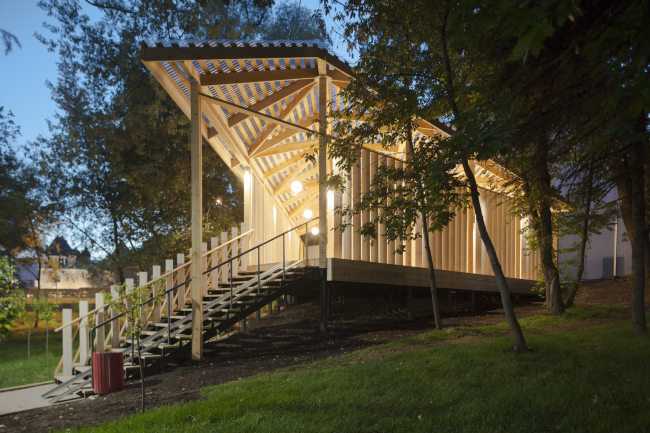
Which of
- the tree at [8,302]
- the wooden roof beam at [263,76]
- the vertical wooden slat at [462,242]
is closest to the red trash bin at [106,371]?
the tree at [8,302]

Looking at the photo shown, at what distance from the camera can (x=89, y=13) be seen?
2073cm

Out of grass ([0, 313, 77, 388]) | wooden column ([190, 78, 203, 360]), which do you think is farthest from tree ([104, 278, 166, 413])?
grass ([0, 313, 77, 388])

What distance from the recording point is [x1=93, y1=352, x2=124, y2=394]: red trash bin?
23.6ft

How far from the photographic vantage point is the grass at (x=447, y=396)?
4.57 m

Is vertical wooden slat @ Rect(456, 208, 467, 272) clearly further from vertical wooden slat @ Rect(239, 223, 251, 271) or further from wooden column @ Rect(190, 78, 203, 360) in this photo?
wooden column @ Rect(190, 78, 203, 360)

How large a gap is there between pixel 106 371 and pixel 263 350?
3551mm

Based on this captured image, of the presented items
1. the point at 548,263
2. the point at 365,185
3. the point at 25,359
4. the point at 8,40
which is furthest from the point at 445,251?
the point at 8,40

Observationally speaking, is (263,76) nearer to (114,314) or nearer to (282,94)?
(282,94)

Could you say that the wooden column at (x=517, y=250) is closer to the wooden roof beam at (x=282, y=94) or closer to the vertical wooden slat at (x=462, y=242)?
the vertical wooden slat at (x=462, y=242)

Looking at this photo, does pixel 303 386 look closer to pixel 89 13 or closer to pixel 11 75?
pixel 89 13

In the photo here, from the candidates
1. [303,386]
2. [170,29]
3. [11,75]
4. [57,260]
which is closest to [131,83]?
[170,29]

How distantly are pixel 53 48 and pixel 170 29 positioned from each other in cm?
491

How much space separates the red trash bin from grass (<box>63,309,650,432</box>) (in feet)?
6.04

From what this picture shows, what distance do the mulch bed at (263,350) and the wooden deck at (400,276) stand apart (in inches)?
42.0
